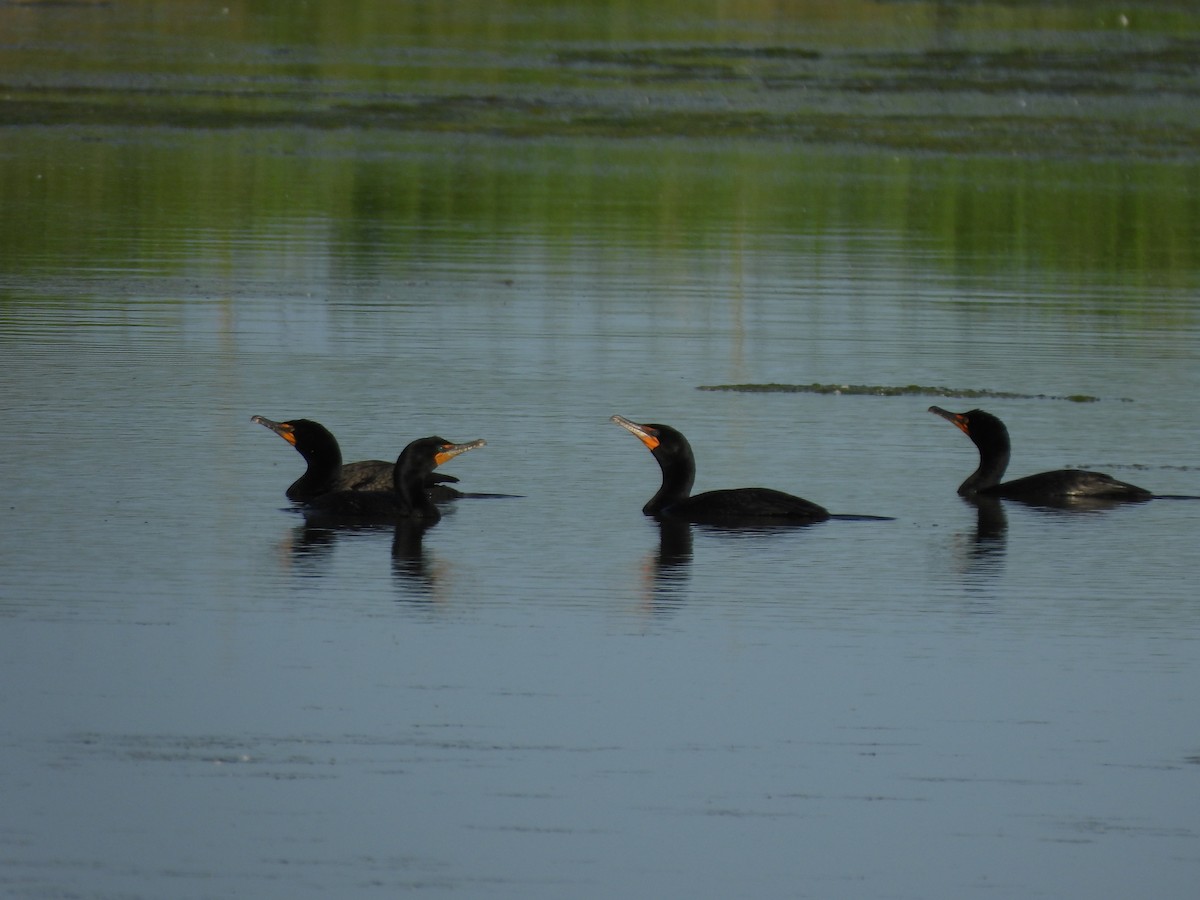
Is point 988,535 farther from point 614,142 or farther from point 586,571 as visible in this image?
point 614,142

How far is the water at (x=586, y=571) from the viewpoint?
7508 mm

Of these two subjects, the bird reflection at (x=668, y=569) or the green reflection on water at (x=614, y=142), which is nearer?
the bird reflection at (x=668, y=569)

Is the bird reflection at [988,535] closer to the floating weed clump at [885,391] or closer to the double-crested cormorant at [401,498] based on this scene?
the double-crested cormorant at [401,498]

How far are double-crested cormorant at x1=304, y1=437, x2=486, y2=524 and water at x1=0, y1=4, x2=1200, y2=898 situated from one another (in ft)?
0.71

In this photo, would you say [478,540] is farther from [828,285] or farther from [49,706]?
[828,285]

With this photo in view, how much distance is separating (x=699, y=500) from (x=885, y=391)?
416 centimetres

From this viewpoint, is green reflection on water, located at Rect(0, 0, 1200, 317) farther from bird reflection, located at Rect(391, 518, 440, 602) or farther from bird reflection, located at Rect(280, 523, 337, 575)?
bird reflection, located at Rect(280, 523, 337, 575)

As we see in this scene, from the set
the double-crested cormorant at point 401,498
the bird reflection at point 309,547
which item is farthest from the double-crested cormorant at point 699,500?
the bird reflection at point 309,547

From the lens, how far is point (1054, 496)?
12.9 m

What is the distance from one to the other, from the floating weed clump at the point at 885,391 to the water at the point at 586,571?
0.14 meters

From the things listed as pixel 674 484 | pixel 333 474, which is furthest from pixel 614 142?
pixel 674 484

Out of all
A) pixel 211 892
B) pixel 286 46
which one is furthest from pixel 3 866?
pixel 286 46

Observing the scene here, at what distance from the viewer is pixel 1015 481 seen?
13.2 metres

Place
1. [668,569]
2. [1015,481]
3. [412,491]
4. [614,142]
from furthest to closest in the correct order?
[614,142]
[1015,481]
[412,491]
[668,569]
